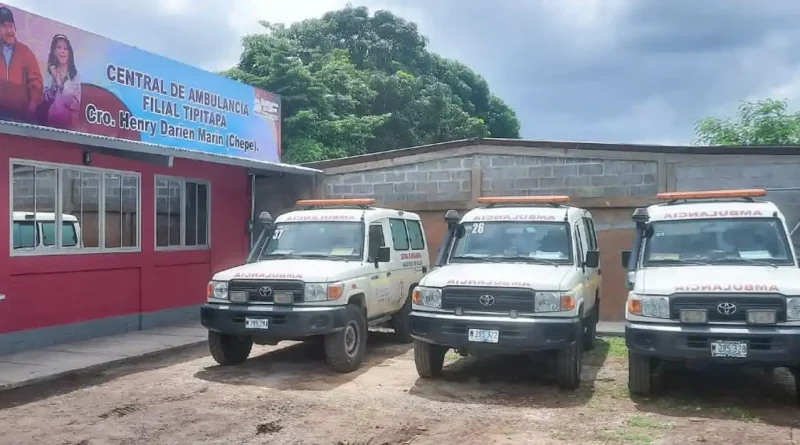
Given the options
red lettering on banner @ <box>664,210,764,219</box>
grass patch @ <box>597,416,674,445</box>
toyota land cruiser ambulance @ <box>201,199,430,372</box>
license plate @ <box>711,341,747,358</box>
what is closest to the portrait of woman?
toyota land cruiser ambulance @ <box>201,199,430,372</box>

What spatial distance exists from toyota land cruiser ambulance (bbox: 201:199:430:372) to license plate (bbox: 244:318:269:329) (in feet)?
0.04

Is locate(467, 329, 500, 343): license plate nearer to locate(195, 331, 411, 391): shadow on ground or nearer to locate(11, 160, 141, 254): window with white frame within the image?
locate(195, 331, 411, 391): shadow on ground

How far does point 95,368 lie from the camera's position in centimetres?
945

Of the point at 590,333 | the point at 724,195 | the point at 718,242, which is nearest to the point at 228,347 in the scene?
the point at 590,333

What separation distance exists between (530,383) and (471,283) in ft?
4.81

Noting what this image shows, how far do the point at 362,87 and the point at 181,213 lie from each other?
1504 centimetres

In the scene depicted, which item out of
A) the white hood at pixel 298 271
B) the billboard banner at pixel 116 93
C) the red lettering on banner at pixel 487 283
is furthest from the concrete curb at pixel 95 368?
the red lettering on banner at pixel 487 283

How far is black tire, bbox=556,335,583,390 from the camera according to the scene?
7855 millimetres

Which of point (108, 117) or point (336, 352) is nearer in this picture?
point (336, 352)

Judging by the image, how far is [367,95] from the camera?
2820 centimetres

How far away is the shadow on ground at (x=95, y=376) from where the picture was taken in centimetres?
797

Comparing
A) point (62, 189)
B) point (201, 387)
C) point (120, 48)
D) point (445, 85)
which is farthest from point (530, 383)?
point (445, 85)

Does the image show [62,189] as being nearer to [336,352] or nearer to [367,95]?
[336,352]

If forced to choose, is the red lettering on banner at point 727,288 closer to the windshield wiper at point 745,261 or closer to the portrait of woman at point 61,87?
the windshield wiper at point 745,261
